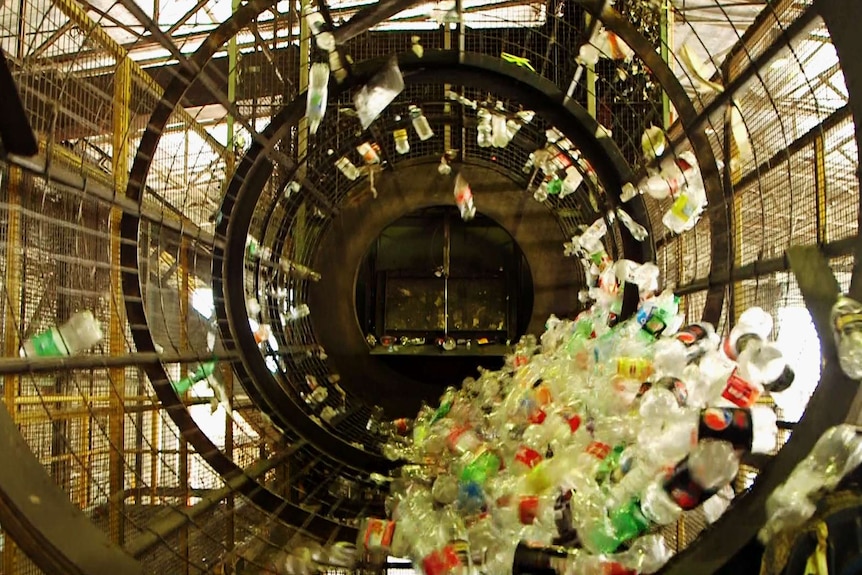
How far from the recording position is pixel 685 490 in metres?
1.43

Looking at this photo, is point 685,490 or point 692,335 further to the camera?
point 692,335

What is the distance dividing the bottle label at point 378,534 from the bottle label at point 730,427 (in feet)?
3.67

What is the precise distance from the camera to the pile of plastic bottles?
159 centimetres

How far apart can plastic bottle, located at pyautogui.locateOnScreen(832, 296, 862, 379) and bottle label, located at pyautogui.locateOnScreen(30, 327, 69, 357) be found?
1.84 metres

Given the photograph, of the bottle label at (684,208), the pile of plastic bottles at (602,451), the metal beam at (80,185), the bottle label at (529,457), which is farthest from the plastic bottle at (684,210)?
Answer: the metal beam at (80,185)

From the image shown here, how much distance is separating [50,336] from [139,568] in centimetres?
75

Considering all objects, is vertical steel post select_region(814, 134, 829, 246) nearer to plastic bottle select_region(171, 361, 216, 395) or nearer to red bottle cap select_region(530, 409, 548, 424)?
red bottle cap select_region(530, 409, 548, 424)

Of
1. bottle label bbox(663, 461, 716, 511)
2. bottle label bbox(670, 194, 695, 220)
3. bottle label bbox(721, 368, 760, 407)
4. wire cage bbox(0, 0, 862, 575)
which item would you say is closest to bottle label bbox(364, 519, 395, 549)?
wire cage bbox(0, 0, 862, 575)

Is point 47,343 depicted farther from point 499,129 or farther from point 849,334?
point 499,129

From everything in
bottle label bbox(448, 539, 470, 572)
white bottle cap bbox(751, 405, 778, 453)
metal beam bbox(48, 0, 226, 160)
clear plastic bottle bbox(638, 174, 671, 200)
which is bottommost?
bottle label bbox(448, 539, 470, 572)

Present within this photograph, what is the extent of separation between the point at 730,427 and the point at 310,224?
3335 millimetres

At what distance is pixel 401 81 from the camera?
7.92 feet

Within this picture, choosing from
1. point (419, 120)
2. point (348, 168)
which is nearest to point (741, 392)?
point (419, 120)

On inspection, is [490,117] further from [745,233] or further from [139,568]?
[139,568]
